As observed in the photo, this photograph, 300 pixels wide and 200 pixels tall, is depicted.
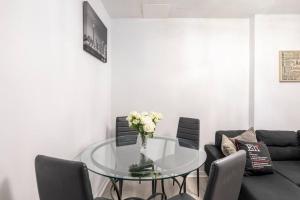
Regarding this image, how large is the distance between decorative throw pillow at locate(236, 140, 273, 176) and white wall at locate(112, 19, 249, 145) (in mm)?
1034

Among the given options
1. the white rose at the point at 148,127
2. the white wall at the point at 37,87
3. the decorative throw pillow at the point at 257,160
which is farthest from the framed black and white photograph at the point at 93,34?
the decorative throw pillow at the point at 257,160

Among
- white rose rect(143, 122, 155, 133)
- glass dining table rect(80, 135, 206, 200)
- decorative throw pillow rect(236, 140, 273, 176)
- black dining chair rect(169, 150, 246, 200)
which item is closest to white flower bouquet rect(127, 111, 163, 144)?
white rose rect(143, 122, 155, 133)

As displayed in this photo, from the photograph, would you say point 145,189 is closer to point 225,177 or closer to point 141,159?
point 141,159

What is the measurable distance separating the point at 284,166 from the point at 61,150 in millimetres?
2644

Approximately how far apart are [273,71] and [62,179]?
344 cm

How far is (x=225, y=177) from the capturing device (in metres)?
1.26

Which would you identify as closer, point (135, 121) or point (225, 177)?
point (225, 177)

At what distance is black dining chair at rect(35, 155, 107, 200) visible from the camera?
1.08 metres

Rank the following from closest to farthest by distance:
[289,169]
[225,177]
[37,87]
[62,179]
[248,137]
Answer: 1. [62,179]
2. [225,177]
3. [37,87]
4. [289,169]
5. [248,137]

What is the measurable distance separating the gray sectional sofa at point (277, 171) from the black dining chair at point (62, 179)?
1586 millimetres

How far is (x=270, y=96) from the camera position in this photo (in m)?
3.40

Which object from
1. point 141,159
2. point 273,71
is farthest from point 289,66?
point 141,159

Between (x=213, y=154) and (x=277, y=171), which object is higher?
(x=213, y=154)

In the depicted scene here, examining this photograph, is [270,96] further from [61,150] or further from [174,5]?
[61,150]
